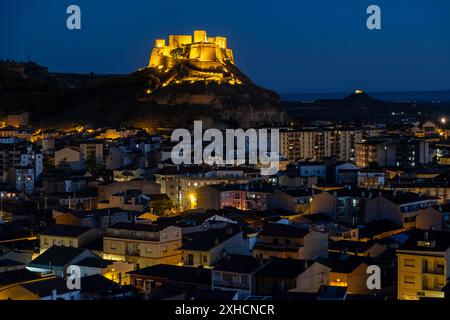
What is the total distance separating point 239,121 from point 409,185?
29248mm

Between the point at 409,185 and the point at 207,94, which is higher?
the point at 207,94

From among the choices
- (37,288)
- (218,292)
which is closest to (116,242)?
(37,288)

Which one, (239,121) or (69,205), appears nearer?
(69,205)

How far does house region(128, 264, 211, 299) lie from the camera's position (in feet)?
40.9

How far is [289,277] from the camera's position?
12.1 meters

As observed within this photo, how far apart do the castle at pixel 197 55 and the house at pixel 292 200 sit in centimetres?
3552

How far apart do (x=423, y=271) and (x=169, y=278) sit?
3801mm

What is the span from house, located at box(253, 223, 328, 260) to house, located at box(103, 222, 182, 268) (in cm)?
152

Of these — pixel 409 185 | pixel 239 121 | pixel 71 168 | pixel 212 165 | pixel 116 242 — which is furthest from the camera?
pixel 239 121

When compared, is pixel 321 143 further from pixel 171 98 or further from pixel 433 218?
pixel 433 218

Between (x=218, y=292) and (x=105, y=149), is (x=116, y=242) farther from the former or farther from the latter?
(x=105, y=149)

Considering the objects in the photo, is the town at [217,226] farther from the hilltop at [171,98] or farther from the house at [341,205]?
the hilltop at [171,98]

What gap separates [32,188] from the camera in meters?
33.2

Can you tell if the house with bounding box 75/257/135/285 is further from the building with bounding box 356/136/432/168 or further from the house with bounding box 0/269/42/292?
the building with bounding box 356/136/432/168
